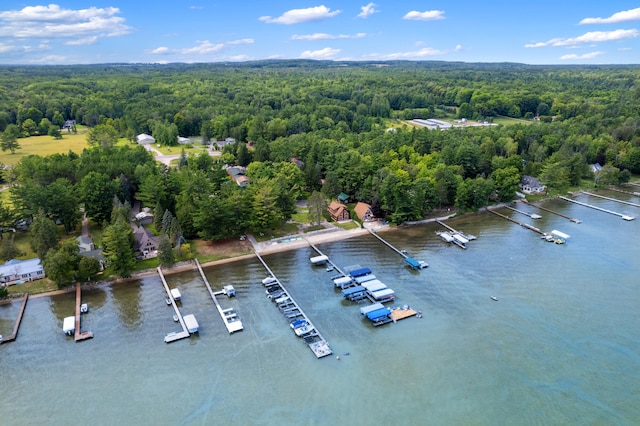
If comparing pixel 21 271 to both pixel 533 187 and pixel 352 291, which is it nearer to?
pixel 352 291

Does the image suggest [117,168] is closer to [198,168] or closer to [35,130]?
[198,168]

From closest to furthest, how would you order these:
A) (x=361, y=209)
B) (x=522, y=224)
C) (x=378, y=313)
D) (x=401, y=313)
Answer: (x=378, y=313) < (x=401, y=313) < (x=522, y=224) < (x=361, y=209)

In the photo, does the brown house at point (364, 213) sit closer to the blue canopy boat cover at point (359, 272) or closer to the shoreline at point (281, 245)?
the shoreline at point (281, 245)

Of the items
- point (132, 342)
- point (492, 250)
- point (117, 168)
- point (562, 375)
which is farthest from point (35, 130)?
point (562, 375)

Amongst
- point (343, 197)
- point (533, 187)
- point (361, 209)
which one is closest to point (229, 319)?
point (361, 209)

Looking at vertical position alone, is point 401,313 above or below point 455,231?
below

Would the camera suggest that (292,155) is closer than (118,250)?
No
